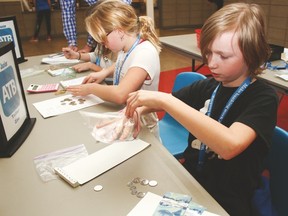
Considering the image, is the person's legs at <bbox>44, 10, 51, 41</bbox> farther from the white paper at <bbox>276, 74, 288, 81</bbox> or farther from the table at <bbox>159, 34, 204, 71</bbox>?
the white paper at <bbox>276, 74, 288, 81</bbox>

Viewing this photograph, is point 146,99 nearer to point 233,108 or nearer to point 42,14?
point 233,108

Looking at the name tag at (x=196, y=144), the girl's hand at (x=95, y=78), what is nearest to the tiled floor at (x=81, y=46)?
the girl's hand at (x=95, y=78)

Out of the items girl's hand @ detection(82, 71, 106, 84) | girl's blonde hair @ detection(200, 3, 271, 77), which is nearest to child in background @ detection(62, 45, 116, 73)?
girl's hand @ detection(82, 71, 106, 84)

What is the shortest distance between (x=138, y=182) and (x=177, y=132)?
968mm

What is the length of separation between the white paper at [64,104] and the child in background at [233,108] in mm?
449

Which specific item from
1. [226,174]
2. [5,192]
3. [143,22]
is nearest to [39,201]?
[5,192]

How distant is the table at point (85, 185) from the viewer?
0.80 metres

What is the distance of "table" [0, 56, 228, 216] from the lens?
80cm

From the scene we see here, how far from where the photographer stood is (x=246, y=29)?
925 millimetres

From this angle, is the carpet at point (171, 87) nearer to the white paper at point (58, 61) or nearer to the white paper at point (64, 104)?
the white paper at point (58, 61)

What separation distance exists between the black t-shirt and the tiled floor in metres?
3.00

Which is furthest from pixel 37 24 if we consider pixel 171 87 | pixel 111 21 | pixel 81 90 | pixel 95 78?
pixel 111 21

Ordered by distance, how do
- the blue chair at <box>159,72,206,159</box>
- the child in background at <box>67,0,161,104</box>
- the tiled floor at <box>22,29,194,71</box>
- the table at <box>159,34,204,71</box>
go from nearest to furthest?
1. the child in background at <box>67,0,161,104</box>
2. the blue chair at <box>159,72,206,159</box>
3. the table at <box>159,34,204,71</box>
4. the tiled floor at <box>22,29,194,71</box>

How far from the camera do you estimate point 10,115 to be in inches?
44.8
